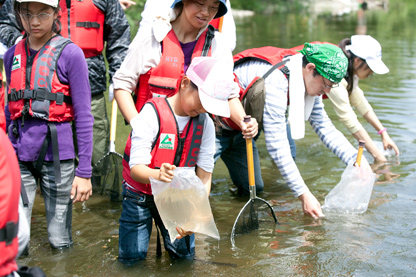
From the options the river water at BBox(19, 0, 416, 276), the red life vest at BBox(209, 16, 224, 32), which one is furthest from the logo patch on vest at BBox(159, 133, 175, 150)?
the red life vest at BBox(209, 16, 224, 32)

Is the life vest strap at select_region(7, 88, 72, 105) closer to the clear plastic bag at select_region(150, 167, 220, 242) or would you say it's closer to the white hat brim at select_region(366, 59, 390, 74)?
the clear plastic bag at select_region(150, 167, 220, 242)

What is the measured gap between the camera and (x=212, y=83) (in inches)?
118

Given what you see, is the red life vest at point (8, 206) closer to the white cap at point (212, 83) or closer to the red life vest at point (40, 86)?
the white cap at point (212, 83)

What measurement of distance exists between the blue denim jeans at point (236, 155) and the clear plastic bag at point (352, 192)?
782mm

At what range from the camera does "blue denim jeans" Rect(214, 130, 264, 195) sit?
15.4 ft

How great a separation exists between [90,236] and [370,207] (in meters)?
2.42

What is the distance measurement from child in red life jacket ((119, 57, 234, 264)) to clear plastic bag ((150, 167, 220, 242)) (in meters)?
0.07

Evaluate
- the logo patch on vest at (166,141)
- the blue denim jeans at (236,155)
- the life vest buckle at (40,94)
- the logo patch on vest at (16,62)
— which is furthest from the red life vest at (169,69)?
the blue denim jeans at (236,155)

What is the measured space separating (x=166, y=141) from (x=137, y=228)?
2.08 feet

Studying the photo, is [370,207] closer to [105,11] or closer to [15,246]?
[105,11]

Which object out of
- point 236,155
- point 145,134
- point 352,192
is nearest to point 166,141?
point 145,134

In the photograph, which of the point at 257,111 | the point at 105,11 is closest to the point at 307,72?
the point at 257,111

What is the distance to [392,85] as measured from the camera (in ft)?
33.9

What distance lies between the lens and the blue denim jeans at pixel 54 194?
3.55 meters
